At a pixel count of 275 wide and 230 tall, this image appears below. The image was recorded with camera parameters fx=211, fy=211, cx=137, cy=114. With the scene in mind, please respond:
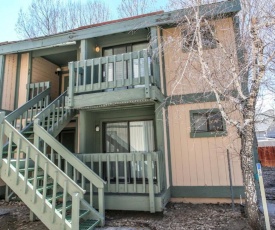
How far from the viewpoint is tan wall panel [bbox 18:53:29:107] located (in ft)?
28.3

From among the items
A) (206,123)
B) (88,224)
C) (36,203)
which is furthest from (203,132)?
(36,203)

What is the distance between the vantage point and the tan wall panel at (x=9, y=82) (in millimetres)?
8430

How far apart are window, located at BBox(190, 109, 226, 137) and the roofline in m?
2.77

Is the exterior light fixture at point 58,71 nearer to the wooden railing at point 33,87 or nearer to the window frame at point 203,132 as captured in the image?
the wooden railing at point 33,87

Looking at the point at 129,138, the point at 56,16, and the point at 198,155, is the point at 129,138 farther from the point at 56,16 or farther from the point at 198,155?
the point at 56,16

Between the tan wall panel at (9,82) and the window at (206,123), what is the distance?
7.14 m

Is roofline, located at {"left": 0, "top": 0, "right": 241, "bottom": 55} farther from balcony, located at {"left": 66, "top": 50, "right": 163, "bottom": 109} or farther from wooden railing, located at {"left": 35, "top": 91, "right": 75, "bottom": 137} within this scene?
wooden railing, located at {"left": 35, "top": 91, "right": 75, "bottom": 137}

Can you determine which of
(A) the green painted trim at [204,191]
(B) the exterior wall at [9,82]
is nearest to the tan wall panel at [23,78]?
(B) the exterior wall at [9,82]

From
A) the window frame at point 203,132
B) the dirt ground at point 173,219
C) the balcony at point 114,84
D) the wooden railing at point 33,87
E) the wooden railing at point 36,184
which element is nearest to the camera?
the wooden railing at point 36,184

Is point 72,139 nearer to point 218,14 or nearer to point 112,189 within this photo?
point 112,189

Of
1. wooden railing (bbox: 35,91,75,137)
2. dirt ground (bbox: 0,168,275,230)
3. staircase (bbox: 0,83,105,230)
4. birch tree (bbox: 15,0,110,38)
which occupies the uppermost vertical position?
birch tree (bbox: 15,0,110,38)

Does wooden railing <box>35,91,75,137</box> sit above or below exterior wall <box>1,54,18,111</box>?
below

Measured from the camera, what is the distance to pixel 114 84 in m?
5.95

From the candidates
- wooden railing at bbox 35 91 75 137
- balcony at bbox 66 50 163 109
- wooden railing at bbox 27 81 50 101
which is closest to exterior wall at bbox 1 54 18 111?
wooden railing at bbox 27 81 50 101
